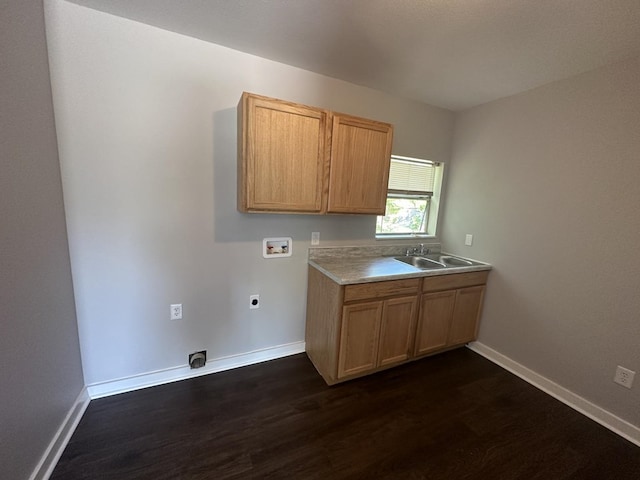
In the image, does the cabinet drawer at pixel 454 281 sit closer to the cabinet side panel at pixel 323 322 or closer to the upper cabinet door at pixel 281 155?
the cabinet side panel at pixel 323 322

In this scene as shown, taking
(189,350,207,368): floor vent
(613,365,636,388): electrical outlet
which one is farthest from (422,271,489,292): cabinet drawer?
(189,350,207,368): floor vent

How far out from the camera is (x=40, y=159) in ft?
4.29

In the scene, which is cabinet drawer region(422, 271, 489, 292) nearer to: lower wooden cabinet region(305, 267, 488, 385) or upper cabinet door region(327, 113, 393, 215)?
lower wooden cabinet region(305, 267, 488, 385)

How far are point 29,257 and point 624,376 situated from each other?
12.0 ft

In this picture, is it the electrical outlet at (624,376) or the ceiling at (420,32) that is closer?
the ceiling at (420,32)

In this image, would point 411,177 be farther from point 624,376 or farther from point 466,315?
point 624,376

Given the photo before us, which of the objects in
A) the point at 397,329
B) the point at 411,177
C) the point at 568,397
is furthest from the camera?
the point at 411,177

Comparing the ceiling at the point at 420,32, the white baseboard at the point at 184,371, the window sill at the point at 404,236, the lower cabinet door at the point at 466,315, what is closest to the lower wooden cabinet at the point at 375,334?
the lower cabinet door at the point at 466,315

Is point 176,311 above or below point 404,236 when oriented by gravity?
below

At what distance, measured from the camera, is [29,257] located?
121 centimetres

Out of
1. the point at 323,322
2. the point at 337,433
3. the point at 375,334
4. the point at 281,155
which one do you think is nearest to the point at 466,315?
the point at 375,334

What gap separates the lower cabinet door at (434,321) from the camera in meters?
2.19

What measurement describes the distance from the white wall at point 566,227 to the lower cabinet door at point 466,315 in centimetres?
10

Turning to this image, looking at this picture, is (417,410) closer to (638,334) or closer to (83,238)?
(638,334)
